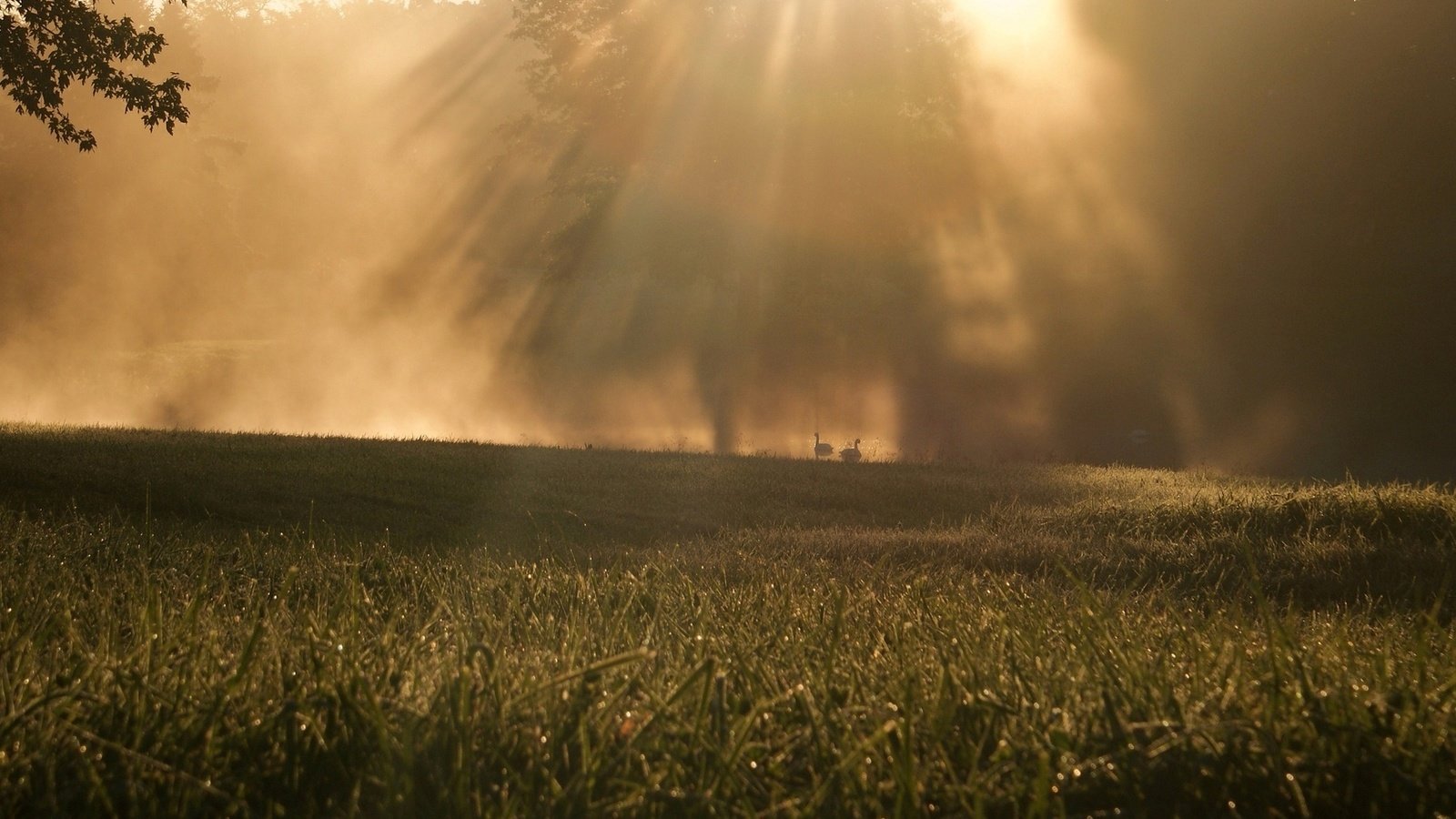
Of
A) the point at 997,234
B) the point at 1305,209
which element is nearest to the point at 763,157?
the point at 997,234

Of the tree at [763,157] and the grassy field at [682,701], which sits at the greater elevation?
the tree at [763,157]

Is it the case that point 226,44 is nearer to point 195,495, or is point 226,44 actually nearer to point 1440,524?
point 195,495

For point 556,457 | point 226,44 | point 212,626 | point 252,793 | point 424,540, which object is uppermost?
point 226,44

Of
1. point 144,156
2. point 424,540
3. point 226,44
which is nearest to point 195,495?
point 424,540

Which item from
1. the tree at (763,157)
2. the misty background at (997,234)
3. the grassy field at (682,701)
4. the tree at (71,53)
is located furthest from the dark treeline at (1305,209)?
the grassy field at (682,701)

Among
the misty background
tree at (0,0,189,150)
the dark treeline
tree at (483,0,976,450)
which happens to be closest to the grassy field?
tree at (0,0,189,150)

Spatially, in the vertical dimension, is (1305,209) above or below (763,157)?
below

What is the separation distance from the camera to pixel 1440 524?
9336mm

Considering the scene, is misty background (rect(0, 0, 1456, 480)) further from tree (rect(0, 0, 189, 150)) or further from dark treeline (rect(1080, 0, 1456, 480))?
tree (rect(0, 0, 189, 150))

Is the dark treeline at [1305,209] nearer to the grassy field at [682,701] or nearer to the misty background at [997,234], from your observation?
the misty background at [997,234]

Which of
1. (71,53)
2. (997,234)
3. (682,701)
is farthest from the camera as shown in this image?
(997,234)

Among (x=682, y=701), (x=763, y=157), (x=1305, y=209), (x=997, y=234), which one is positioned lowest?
(x=682, y=701)

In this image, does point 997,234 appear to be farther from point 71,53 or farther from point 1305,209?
point 71,53

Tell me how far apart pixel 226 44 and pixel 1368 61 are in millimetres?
50341
